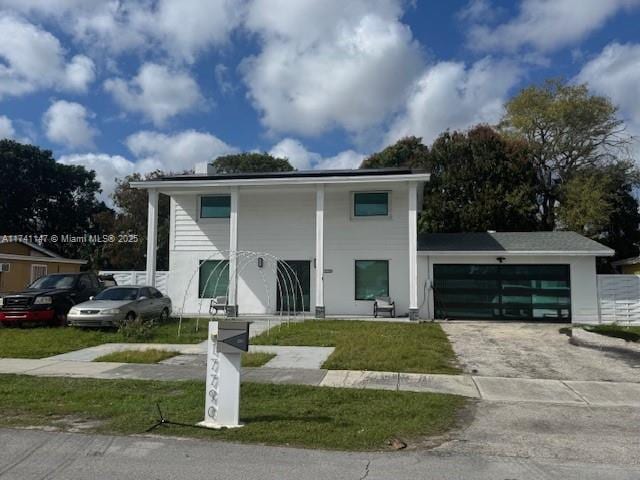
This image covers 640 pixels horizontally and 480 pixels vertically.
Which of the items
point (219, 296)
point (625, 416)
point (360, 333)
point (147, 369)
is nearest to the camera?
point (625, 416)

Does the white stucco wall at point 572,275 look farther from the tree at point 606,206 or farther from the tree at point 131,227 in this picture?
the tree at point 131,227

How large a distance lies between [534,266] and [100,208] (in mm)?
44330

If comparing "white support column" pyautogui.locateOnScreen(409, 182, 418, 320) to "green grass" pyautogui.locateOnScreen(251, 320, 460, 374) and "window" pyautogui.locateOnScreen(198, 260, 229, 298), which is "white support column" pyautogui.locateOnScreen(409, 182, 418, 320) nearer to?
"green grass" pyautogui.locateOnScreen(251, 320, 460, 374)

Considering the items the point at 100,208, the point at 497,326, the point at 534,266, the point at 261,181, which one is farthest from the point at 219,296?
the point at 100,208

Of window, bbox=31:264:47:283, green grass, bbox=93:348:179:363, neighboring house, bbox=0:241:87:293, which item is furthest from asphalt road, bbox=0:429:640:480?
window, bbox=31:264:47:283

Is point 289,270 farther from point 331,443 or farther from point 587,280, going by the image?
point 331,443

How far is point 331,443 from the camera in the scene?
570 centimetres

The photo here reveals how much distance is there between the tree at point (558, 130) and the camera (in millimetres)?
33906

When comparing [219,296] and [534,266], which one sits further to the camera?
[219,296]

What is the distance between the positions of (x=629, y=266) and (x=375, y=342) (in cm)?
1889

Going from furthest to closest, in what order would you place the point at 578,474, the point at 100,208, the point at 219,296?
the point at 100,208, the point at 219,296, the point at 578,474

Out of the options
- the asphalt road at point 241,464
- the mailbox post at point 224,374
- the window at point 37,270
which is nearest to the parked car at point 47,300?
the asphalt road at point 241,464

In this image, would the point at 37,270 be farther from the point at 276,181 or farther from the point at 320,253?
the point at 320,253

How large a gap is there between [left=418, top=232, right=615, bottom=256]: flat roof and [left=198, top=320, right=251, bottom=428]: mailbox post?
14451mm
